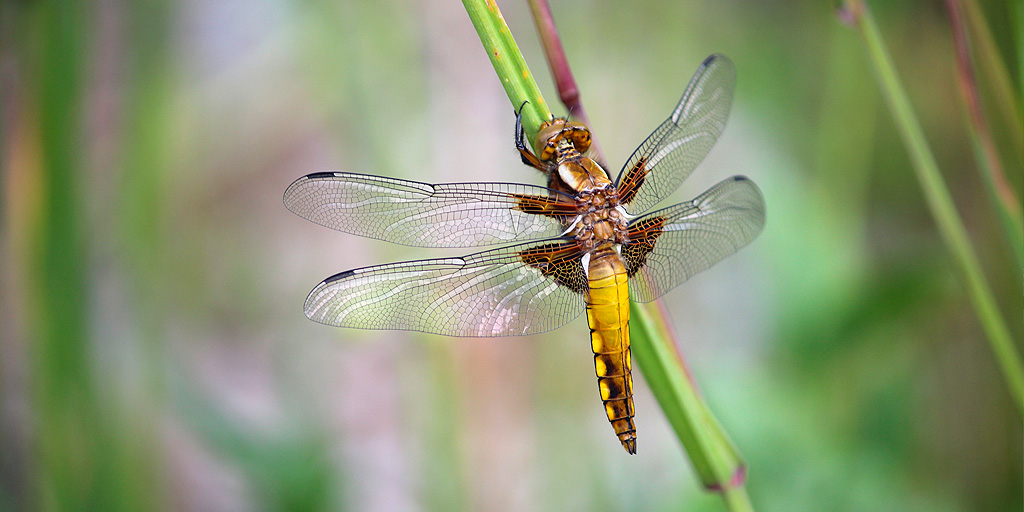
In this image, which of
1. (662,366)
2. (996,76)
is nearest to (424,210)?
(662,366)

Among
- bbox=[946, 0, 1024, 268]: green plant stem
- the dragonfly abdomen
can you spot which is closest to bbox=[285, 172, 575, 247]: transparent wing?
the dragonfly abdomen

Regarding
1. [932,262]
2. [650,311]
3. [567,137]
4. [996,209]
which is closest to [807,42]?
[932,262]

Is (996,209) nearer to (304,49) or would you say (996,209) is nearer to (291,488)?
(291,488)

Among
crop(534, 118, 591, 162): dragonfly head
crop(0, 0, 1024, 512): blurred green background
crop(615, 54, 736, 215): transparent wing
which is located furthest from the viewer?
crop(0, 0, 1024, 512): blurred green background

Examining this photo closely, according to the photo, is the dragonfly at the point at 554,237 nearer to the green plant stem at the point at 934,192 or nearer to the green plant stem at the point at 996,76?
the green plant stem at the point at 934,192

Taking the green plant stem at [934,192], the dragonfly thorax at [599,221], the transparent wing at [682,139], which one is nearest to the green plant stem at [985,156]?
the green plant stem at [934,192]

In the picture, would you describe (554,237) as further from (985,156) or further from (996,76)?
(996,76)

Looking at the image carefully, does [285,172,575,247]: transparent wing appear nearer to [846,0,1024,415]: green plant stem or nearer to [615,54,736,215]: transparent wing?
[615,54,736,215]: transparent wing
